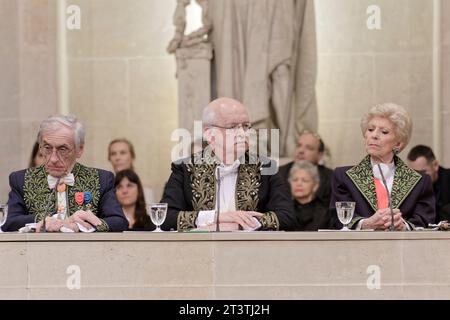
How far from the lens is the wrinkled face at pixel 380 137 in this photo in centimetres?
870

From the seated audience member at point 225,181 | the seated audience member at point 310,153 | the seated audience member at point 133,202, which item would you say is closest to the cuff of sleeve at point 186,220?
the seated audience member at point 225,181

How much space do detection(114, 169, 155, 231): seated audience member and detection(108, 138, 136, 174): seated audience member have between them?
64.6 inches

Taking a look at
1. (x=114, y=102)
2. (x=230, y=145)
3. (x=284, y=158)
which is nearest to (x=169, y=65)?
(x=114, y=102)

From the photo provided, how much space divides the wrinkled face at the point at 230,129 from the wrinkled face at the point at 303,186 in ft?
9.41

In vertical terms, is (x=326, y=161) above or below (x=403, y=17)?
below

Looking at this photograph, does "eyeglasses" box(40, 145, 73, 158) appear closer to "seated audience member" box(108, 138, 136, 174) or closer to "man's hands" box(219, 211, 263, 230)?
"man's hands" box(219, 211, 263, 230)

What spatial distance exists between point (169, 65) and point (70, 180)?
5.36 meters

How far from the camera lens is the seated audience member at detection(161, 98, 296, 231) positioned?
8.73 m

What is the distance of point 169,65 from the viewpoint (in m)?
14.0

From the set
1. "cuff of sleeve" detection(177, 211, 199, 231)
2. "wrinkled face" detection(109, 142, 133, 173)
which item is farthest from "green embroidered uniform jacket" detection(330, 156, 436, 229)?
"wrinkled face" detection(109, 142, 133, 173)

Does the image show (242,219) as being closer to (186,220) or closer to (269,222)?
(269,222)

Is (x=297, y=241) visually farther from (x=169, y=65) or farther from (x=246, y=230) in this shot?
(x=169, y=65)

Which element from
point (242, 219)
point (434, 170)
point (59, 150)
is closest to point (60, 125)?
point (59, 150)
